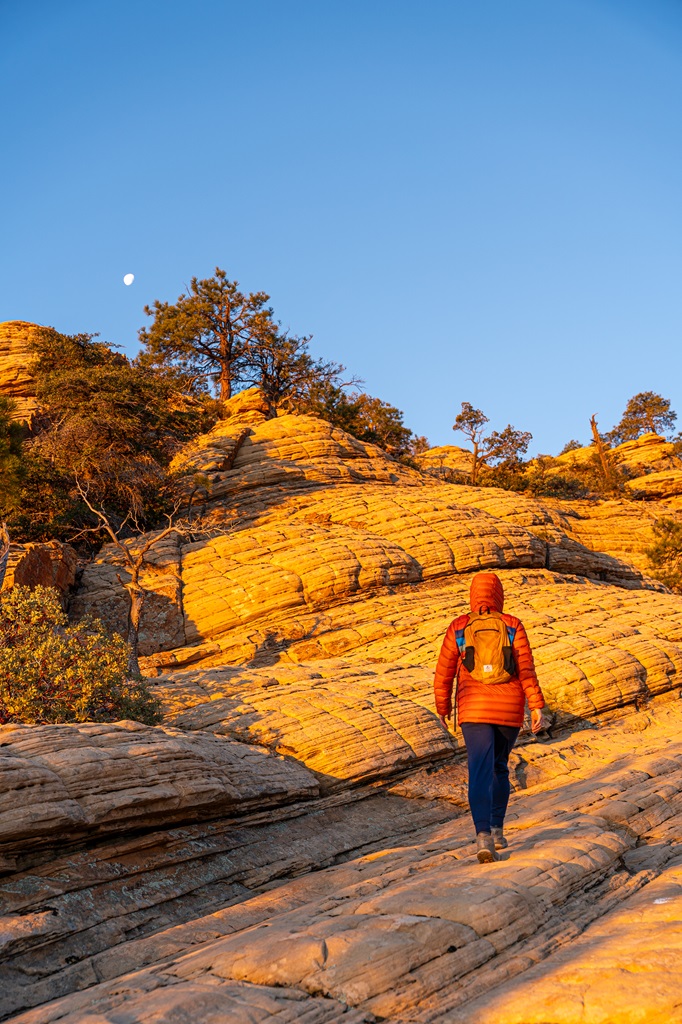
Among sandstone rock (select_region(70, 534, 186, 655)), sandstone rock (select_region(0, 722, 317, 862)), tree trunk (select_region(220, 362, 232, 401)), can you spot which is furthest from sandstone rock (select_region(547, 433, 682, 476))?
sandstone rock (select_region(0, 722, 317, 862))

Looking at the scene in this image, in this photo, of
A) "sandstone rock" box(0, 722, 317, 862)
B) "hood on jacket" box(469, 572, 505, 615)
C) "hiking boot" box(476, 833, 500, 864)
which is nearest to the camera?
"hiking boot" box(476, 833, 500, 864)

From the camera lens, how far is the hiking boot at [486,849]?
7.38m

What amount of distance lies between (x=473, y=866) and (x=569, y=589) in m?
15.8

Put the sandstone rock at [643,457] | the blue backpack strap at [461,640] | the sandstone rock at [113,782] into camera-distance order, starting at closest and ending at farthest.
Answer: the sandstone rock at [113,782]
the blue backpack strap at [461,640]
the sandstone rock at [643,457]

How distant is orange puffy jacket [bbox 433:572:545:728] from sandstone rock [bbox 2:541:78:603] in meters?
14.0

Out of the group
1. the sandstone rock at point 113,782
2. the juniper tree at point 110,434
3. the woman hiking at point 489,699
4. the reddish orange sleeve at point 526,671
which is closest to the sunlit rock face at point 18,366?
the juniper tree at point 110,434

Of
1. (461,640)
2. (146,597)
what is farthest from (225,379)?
(461,640)

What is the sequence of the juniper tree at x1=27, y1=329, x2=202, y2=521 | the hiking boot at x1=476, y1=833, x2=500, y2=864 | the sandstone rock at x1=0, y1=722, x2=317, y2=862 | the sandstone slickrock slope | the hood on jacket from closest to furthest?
the sandstone slickrock slope < the hiking boot at x1=476, y1=833, x2=500, y2=864 < the sandstone rock at x1=0, y1=722, x2=317, y2=862 < the hood on jacket < the juniper tree at x1=27, y1=329, x2=202, y2=521

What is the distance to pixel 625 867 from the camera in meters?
7.54

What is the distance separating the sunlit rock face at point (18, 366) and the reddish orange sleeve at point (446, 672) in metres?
29.4

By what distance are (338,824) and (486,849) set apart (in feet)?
11.5

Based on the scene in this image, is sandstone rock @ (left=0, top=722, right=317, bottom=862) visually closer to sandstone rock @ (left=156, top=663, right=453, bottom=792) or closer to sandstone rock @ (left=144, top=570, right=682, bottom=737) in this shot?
sandstone rock @ (left=156, top=663, right=453, bottom=792)

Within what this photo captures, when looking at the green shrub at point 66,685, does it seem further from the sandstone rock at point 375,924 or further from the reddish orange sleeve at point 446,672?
the reddish orange sleeve at point 446,672

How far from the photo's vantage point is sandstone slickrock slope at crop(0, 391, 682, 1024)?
513cm
